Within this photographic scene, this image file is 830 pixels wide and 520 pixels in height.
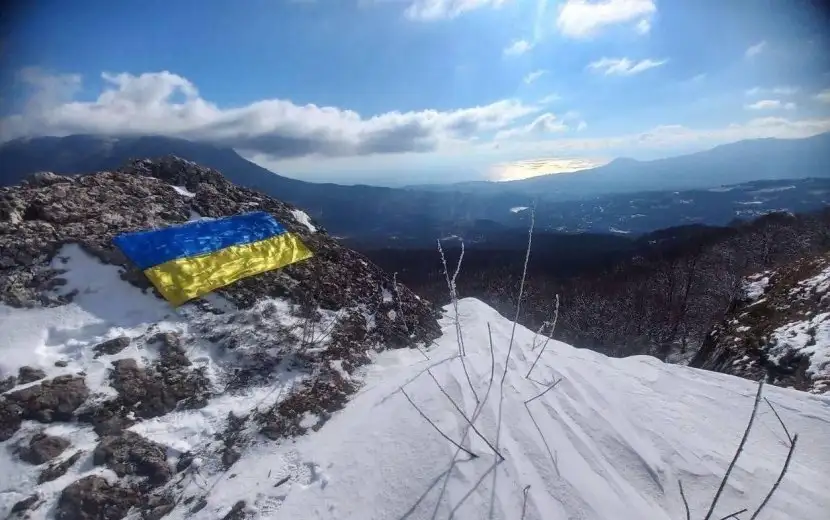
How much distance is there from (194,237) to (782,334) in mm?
15183

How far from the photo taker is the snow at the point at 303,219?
13.9 meters

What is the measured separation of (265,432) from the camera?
6.84m

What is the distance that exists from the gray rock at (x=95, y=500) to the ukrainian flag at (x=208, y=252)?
4046mm

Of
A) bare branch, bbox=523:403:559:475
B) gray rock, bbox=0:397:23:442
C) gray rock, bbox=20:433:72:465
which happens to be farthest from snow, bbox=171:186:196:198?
bare branch, bbox=523:403:559:475

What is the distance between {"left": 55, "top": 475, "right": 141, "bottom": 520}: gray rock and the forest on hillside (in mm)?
18703

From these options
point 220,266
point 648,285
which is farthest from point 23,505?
point 648,285

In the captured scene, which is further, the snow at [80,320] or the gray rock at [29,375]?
the snow at [80,320]

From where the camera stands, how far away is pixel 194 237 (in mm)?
10367

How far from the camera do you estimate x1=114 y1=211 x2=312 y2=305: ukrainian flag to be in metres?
9.12

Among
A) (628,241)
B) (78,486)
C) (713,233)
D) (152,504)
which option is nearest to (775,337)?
(152,504)

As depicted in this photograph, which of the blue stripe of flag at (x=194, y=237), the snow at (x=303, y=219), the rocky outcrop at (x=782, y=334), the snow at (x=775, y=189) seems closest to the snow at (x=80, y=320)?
the blue stripe of flag at (x=194, y=237)

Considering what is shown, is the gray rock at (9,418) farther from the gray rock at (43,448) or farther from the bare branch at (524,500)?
the bare branch at (524,500)

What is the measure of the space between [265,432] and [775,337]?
12.1m

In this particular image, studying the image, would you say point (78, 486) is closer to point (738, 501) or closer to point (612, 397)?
point (612, 397)
